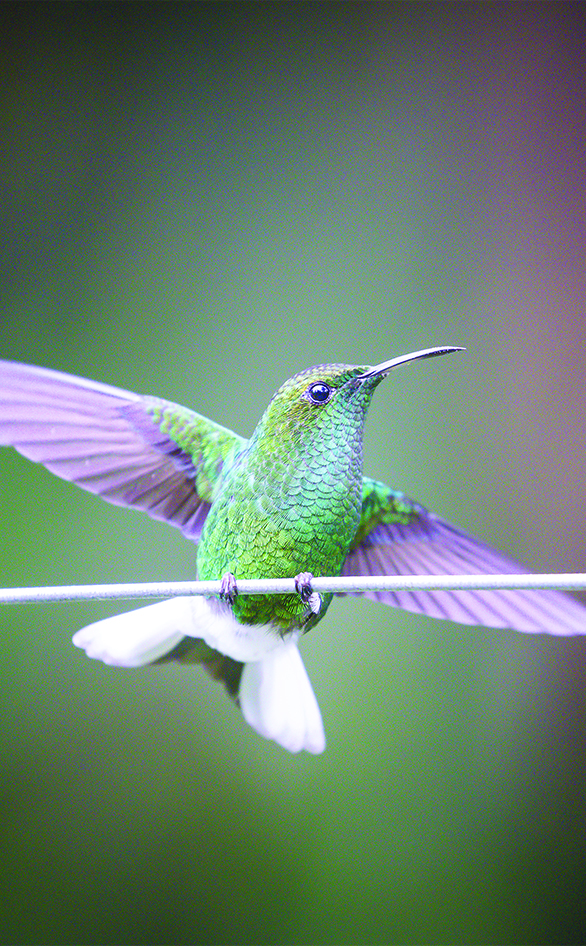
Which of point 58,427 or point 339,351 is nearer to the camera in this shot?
point 58,427

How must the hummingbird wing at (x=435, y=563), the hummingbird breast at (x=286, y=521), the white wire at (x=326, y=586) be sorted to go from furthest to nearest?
the hummingbird wing at (x=435, y=563) < the hummingbird breast at (x=286, y=521) < the white wire at (x=326, y=586)

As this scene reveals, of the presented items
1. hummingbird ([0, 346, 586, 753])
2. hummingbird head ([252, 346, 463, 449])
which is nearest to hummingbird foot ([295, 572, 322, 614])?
A: hummingbird ([0, 346, 586, 753])

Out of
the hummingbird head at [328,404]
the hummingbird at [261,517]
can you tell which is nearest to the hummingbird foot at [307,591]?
the hummingbird at [261,517]

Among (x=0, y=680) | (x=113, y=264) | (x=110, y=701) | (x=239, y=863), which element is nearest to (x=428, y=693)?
(x=239, y=863)

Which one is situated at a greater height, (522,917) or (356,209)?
(356,209)

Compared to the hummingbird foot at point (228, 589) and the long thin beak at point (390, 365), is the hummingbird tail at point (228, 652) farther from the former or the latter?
the long thin beak at point (390, 365)

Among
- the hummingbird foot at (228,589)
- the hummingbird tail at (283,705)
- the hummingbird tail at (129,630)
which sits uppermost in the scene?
the hummingbird foot at (228,589)

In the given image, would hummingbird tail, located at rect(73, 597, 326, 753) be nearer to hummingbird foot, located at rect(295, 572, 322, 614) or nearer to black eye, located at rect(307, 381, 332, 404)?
hummingbird foot, located at rect(295, 572, 322, 614)

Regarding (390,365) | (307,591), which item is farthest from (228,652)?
(390,365)

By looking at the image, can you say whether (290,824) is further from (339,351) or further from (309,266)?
(309,266)
